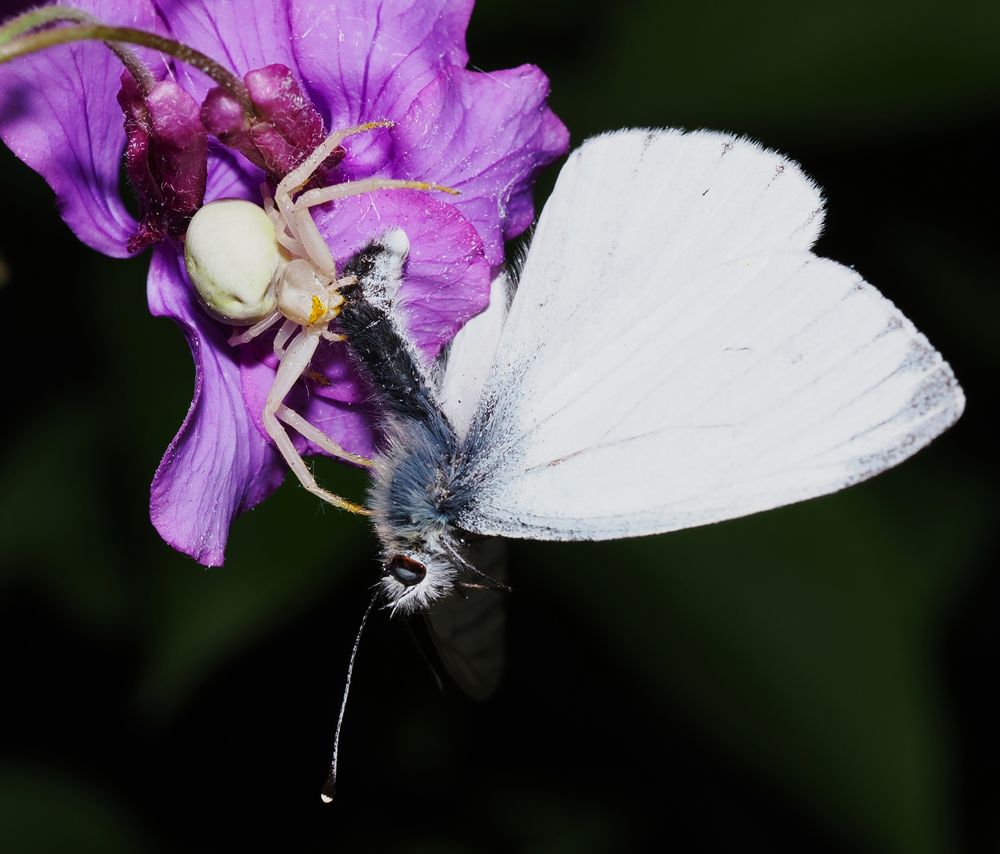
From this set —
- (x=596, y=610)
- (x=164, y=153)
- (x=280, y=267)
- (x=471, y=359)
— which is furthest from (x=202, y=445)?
(x=596, y=610)

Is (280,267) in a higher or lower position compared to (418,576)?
higher

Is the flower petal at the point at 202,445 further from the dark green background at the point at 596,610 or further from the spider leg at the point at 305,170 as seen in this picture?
the dark green background at the point at 596,610

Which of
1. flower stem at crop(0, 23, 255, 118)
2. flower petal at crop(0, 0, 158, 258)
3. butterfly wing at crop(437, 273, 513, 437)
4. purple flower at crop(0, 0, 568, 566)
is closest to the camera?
flower stem at crop(0, 23, 255, 118)

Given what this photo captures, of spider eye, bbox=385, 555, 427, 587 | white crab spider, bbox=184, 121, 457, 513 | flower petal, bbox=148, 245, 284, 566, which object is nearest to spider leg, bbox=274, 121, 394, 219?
white crab spider, bbox=184, 121, 457, 513

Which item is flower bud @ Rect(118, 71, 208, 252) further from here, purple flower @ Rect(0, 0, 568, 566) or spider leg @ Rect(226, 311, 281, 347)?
spider leg @ Rect(226, 311, 281, 347)

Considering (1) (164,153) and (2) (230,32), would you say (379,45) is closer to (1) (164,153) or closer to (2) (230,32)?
(2) (230,32)

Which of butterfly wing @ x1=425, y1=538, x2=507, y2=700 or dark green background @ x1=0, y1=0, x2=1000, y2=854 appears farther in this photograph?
dark green background @ x1=0, y1=0, x2=1000, y2=854
